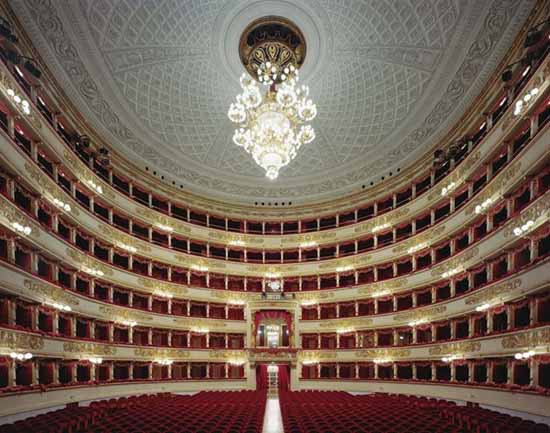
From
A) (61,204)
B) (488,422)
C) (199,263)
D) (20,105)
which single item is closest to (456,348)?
(488,422)

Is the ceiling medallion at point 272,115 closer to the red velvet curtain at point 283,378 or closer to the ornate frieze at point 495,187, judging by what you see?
the ornate frieze at point 495,187

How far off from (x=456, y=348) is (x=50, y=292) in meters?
18.2

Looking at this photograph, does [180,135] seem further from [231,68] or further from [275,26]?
[275,26]

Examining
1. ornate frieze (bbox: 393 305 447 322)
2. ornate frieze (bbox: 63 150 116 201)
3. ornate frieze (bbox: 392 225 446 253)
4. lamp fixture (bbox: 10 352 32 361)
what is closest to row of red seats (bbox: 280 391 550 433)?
ornate frieze (bbox: 393 305 447 322)

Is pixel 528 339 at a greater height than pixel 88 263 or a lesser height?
lesser

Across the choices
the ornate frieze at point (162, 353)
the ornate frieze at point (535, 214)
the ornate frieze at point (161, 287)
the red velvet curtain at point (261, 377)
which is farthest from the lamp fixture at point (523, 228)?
the red velvet curtain at point (261, 377)

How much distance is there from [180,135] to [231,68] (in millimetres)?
5527

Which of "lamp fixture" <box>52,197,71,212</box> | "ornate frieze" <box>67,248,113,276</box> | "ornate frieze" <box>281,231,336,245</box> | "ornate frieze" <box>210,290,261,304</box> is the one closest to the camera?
"lamp fixture" <box>52,197,71,212</box>

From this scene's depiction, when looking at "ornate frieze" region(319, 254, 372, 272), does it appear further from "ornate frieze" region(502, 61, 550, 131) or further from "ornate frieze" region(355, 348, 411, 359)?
"ornate frieze" region(502, 61, 550, 131)

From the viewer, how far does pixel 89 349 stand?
21.5 metres

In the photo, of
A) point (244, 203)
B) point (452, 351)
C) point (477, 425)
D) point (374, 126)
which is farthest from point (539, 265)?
point (244, 203)

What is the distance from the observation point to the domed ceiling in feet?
61.0

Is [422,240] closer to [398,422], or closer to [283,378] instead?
[283,378]

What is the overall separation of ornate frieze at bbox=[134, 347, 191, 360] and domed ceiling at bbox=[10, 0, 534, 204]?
1111 centimetres
